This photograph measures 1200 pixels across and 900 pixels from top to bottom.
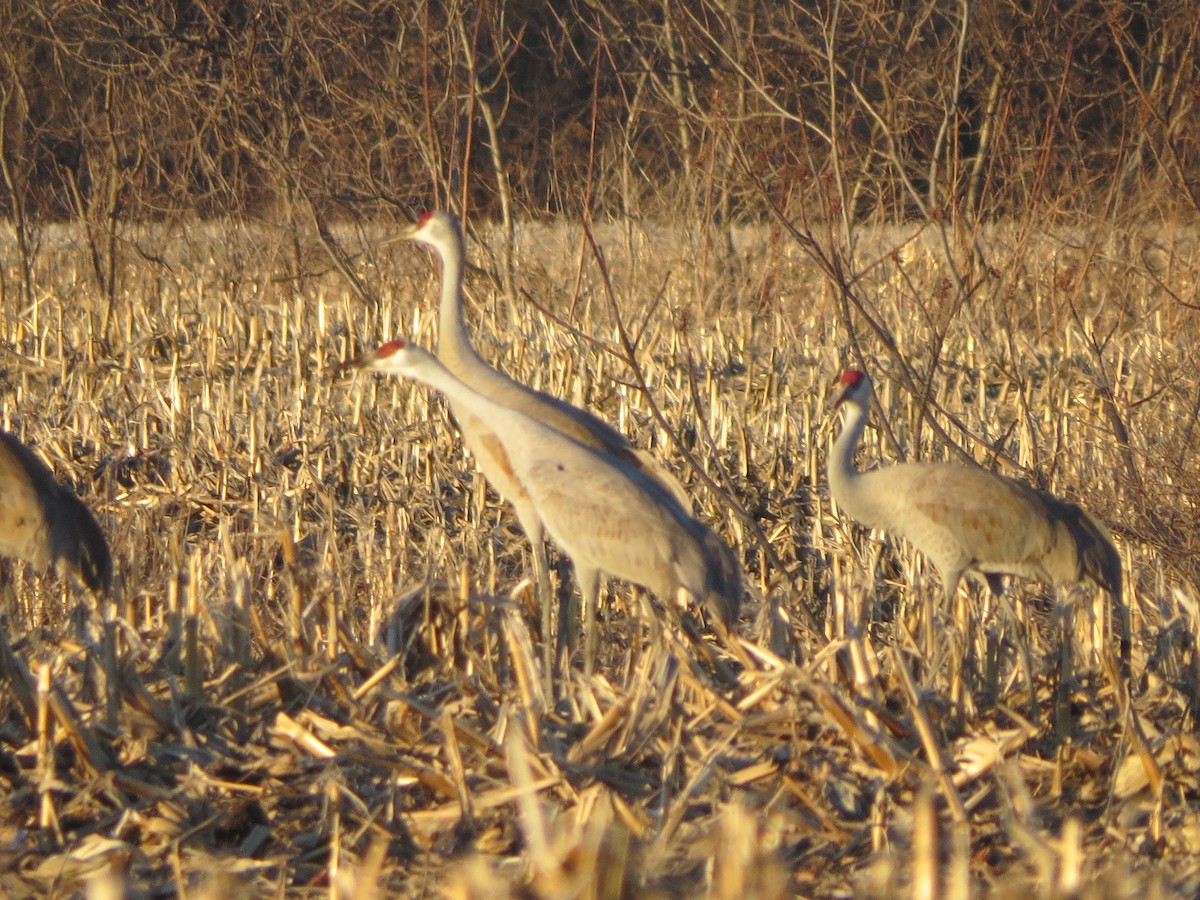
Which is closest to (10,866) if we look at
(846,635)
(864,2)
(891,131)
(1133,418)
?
(846,635)

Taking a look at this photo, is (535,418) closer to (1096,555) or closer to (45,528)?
(45,528)

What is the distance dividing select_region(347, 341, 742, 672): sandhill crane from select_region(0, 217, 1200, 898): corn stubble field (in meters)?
0.15

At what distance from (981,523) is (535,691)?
2271 millimetres

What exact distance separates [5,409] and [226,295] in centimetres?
299

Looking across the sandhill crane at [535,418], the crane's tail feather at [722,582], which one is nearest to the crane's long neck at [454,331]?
the sandhill crane at [535,418]

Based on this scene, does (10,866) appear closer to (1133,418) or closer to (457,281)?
(457,281)

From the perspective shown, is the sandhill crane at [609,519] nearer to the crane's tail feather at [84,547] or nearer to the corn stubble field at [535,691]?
the corn stubble field at [535,691]

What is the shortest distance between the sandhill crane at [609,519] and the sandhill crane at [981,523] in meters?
1.02

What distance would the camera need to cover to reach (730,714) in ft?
9.95

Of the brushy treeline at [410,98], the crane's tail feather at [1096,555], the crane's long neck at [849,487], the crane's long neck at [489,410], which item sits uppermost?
the brushy treeline at [410,98]

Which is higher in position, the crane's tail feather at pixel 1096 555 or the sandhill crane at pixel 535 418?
the sandhill crane at pixel 535 418

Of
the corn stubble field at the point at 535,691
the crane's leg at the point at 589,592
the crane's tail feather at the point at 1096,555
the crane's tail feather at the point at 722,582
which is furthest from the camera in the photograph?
the crane's tail feather at the point at 1096,555

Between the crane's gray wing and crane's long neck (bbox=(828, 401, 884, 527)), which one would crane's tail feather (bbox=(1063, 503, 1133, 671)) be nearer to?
crane's long neck (bbox=(828, 401, 884, 527))

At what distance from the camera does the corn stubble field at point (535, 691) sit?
2666mm
